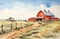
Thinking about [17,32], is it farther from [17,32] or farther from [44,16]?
[44,16]

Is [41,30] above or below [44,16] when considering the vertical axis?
below

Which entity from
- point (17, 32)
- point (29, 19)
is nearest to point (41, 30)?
point (29, 19)

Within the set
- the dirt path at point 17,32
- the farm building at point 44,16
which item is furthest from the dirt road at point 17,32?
the farm building at point 44,16

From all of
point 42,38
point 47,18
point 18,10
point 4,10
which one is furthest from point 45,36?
point 4,10

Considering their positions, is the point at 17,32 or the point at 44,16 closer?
the point at 17,32

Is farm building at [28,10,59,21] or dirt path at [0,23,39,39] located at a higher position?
farm building at [28,10,59,21]

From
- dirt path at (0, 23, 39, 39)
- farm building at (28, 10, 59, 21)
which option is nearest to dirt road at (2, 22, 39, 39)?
dirt path at (0, 23, 39, 39)

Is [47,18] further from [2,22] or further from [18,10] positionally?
[2,22]

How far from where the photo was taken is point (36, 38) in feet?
9.48

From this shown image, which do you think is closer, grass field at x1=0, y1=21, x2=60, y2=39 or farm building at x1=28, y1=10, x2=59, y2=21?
grass field at x1=0, y1=21, x2=60, y2=39

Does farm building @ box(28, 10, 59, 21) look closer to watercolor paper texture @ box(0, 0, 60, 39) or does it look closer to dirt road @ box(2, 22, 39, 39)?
watercolor paper texture @ box(0, 0, 60, 39)

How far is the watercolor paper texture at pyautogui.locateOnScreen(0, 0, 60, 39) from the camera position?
2.96 m

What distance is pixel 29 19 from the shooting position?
308 cm

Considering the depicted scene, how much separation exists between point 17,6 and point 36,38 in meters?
0.76
